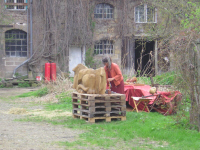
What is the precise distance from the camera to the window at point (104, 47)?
20.6 meters

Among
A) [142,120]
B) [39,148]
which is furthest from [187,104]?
[39,148]

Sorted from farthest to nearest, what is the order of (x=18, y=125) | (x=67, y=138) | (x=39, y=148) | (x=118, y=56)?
(x=118, y=56) → (x=18, y=125) → (x=67, y=138) → (x=39, y=148)

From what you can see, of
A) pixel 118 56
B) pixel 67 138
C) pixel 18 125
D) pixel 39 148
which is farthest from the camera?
pixel 118 56

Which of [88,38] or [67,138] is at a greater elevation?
[88,38]

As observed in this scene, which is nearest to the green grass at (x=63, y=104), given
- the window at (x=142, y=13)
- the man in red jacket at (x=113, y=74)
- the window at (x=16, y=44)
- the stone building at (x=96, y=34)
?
the man in red jacket at (x=113, y=74)

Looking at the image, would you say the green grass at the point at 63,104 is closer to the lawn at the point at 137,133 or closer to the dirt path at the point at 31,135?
the lawn at the point at 137,133

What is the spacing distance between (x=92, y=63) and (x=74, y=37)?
198 cm

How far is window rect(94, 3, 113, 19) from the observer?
2056 centimetres

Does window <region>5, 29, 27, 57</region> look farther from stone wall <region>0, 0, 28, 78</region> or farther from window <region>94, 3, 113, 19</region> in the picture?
window <region>94, 3, 113, 19</region>

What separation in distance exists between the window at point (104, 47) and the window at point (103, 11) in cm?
156

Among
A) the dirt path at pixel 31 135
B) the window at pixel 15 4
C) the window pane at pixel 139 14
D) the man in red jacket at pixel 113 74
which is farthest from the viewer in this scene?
the window pane at pixel 139 14

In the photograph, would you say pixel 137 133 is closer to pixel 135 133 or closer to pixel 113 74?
pixel 135 133

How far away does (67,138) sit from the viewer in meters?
6.57

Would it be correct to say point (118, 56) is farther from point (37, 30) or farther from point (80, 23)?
point (37, 30)
